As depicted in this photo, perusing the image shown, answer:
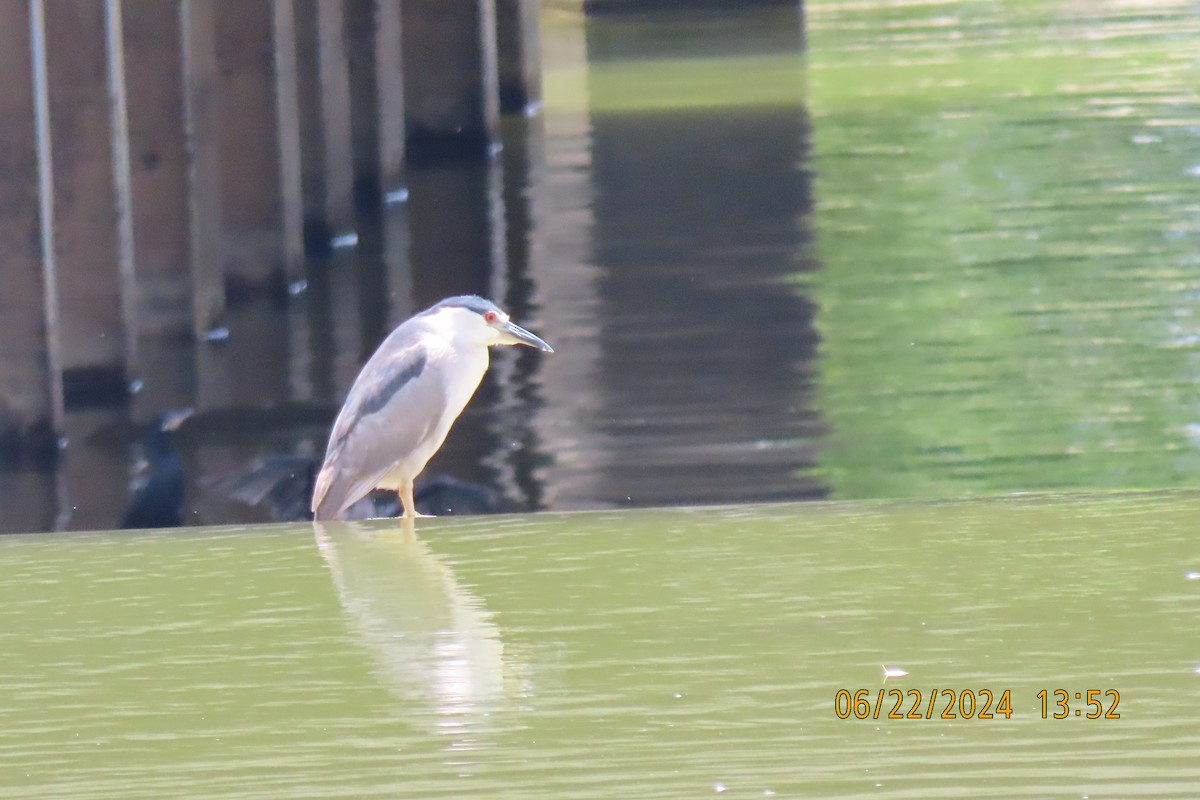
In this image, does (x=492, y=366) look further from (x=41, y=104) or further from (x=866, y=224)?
(x=866, y=224)

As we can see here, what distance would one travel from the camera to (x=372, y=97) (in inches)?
849

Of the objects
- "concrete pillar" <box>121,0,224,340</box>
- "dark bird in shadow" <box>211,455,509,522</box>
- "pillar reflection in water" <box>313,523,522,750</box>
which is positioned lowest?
"dark bird in shadow" <box>211,455,509,522</box>

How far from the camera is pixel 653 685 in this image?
7.17 metres

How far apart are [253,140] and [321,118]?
2403mm

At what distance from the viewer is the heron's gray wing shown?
9.88 m

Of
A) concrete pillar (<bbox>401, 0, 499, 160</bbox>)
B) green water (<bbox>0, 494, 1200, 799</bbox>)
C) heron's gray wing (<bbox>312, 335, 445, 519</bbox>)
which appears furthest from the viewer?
concrete pillar (<bbox>401, 0, 499, 160</bbox>)

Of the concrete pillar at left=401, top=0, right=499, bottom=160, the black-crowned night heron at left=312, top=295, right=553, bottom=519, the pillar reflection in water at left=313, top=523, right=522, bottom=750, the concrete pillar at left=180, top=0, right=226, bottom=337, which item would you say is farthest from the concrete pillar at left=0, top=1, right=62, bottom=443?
the concrete pillar at left=401, top=0, right=499, bottom=160

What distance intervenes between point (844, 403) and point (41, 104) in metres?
4.11

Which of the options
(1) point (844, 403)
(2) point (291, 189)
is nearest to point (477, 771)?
(1) point (844, 403)

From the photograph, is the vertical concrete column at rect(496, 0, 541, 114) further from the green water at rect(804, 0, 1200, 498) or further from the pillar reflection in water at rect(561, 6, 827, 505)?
A: the green water at rect(804, 0, 1200, 498)

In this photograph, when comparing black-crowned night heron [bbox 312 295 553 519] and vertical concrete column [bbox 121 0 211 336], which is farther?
vertical concrete column [bbox 121 0 211 336]

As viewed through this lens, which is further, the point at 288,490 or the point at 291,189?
the point at 291,189

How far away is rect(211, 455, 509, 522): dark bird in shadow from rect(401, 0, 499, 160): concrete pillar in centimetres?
1448
